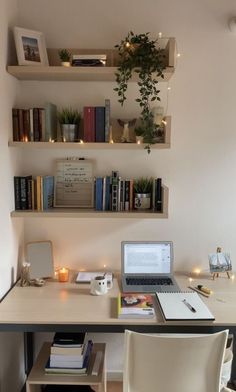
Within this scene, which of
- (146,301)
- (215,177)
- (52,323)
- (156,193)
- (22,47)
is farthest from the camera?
(215,177)

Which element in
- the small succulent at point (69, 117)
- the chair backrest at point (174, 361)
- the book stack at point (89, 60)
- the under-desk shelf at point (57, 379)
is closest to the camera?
the chair backrest at point (174, 361)

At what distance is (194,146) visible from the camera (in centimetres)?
233

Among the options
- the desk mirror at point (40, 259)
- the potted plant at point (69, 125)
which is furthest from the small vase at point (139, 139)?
the desk mirror at point (40, 259)

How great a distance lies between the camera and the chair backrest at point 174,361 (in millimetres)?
1424

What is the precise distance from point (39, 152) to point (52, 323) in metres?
1.16

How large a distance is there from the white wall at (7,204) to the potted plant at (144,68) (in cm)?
66

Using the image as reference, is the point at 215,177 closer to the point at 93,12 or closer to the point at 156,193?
the point at 156,193

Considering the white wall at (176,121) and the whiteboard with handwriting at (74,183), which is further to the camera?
the whiteboard with handwriting at (74,183)

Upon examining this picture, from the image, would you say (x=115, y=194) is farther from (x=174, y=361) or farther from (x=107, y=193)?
(x=174, y=361)

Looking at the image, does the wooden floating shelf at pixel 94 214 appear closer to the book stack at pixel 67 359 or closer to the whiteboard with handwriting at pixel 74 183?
the whiteboard with handwriting at pixel 74 183

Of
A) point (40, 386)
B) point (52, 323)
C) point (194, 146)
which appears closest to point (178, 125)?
point (194, 146)

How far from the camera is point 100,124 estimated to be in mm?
2170

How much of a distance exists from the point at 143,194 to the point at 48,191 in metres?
0.63

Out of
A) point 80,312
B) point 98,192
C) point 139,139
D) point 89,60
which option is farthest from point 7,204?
point 89,60
